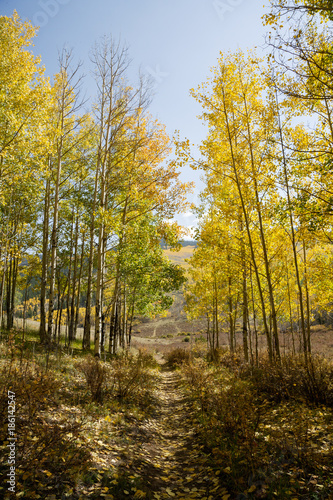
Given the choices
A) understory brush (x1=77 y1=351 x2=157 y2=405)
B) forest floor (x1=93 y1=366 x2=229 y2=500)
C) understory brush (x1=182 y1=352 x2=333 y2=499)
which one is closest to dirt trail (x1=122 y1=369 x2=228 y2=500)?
forest floor (x1=93 y1=366 x2=229 y2=500)

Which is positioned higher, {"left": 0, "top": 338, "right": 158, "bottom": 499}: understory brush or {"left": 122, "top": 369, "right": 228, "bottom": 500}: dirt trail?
{"left": 0, "top": 338, "right": 158, "bottom": 499}: understory brush

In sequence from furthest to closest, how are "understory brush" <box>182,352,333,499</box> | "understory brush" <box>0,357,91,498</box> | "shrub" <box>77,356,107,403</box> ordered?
"shrub" <box>77,356,107,403</box> < "understory brush" <box>182,352,333,499</box> < "understory brush" <box>0,357,91,498</box>

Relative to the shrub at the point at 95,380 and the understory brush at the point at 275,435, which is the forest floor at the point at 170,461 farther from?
the shrub at the point at 95,380

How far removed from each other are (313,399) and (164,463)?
315cm

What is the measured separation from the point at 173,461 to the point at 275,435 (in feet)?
5.58

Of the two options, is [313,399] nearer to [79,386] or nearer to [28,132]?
[79,386]

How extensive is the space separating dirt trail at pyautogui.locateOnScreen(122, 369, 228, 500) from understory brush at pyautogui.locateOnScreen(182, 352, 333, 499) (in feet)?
0.65

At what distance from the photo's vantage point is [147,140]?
990cm

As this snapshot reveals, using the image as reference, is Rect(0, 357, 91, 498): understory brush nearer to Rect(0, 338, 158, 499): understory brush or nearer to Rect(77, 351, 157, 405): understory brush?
Rect(0, 338, 158, 499): understory brush

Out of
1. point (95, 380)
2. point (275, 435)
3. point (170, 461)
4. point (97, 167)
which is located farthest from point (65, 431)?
point (97, 167)

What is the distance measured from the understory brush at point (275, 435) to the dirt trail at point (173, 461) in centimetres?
20

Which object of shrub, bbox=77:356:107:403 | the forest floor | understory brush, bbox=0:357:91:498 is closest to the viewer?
understory brush, bbox=0:357:91:498

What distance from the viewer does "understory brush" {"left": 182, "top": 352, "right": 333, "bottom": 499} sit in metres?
2.86

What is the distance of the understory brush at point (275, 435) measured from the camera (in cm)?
286
